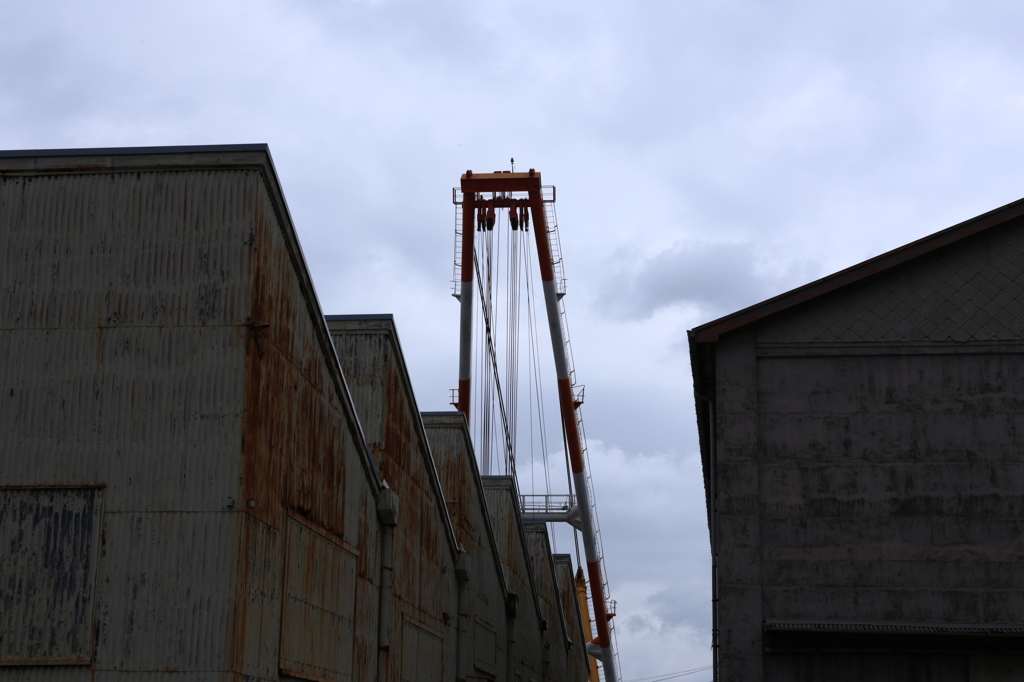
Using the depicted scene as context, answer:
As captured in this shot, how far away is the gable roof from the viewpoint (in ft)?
63.0

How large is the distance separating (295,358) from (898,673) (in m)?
11.2

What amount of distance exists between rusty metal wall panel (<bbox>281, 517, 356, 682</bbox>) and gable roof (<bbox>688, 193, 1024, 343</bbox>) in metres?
7.80

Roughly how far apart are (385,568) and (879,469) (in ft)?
27.7

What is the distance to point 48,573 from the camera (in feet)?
34.9

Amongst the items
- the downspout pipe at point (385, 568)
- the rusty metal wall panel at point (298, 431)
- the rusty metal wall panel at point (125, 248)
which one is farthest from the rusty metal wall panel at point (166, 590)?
the downspout pipe at point (385, 568)

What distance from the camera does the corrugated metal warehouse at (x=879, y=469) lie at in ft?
58.8

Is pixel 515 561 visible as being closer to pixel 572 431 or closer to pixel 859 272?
pixel 572 431

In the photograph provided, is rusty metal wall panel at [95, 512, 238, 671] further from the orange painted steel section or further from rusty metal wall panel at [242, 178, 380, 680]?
the orange painted steel section

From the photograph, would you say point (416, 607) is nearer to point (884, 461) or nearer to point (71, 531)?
point (884, 461)

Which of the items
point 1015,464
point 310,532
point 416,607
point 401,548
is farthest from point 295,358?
point 1015,464

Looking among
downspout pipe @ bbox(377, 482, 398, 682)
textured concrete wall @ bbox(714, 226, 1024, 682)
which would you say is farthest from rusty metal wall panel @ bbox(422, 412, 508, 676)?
textured concrete wall @ bbox(714, 226, 1024, 682)

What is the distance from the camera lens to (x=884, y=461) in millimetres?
18734

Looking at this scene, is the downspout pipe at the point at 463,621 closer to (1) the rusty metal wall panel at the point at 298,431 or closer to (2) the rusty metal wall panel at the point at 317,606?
(1) the rusty metal wall panel at the point at 298,431

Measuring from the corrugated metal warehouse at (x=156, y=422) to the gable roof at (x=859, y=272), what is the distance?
8.26m
